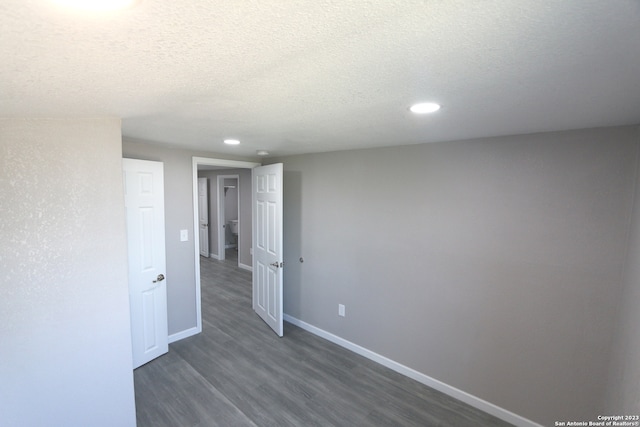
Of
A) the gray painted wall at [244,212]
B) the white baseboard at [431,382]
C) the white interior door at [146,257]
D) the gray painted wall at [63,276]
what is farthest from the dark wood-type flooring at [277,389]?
the gray painted wall at [244,212]

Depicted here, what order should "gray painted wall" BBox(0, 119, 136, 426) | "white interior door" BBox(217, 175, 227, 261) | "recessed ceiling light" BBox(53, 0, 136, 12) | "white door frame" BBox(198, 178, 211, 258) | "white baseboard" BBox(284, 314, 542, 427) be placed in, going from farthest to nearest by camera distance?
"white door frame" BBox(198, 178, 211, 258) < "white interior door" BBox(217, 175, 227, 261) < "white baseboard" BBox(284, 314, 542, 427) < "gray painted wall" BBox(0, 119, 136, 426) < "recessed ceiling light" BBox(53, 0, 136, 12)

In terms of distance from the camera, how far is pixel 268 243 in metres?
3.70

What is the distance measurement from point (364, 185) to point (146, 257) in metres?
2.38

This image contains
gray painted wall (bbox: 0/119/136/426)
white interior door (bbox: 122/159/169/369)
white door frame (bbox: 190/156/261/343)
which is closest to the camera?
gray painted wall (bbox: 0/119/136/426)

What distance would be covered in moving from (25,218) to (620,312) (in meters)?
3.36

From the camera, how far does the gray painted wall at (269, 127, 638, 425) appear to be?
6.23 ft

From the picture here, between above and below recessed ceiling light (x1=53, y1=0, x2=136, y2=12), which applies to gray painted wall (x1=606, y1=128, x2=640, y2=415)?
below

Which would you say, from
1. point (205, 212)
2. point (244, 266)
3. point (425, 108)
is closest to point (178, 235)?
point (425, 108)

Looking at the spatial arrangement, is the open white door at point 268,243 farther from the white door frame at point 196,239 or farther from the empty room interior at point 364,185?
the white door frame at point 196,239

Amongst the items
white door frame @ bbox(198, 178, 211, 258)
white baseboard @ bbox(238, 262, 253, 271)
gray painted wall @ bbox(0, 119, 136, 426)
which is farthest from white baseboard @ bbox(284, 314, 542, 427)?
white door frame @ bbox(198, 178, 211, 258)

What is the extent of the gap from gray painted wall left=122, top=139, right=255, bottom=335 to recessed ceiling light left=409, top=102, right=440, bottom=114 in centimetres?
274

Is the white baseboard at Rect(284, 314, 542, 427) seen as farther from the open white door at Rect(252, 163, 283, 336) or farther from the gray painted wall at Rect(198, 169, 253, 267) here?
the gray painted wall at Rect(198, 169, 253, 267)

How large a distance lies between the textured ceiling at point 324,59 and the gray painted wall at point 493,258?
580 millimetres

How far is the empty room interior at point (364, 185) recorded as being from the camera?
0.68m
